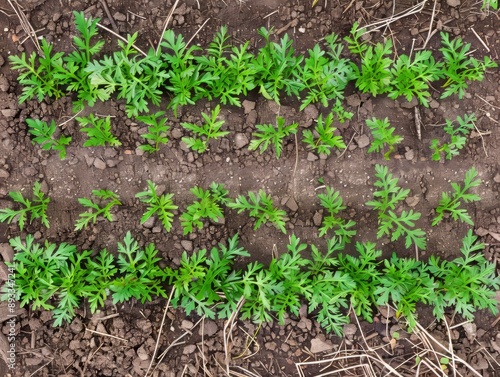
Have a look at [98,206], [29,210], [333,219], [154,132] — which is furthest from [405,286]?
[29,210]

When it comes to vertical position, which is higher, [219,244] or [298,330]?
[219,244]

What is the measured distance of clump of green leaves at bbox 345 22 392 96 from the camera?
3457mm

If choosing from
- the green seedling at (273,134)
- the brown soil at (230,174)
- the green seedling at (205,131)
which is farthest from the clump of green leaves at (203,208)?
the green seedling at (273,134)

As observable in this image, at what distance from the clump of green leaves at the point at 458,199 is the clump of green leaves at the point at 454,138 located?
211mm

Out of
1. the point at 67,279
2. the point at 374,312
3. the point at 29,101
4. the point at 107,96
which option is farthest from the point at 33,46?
the point at 374,312

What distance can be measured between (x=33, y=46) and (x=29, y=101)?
0.45 metres

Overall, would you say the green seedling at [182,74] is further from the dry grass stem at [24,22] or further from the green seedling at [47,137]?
the dry grass stem at [24,22]

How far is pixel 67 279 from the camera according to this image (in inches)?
133

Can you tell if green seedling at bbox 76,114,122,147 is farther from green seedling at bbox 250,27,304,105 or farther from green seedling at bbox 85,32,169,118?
green seedling at bbox 250,27,304,105

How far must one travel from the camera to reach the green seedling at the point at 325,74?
11.3 feet

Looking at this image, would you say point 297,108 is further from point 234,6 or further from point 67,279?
point 67,279

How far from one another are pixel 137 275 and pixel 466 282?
259 centimetres

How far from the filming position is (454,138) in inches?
138

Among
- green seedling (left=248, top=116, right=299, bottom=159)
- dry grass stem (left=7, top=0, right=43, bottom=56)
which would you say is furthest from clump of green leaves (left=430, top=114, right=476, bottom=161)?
dry grass stem (left=7, top=0, right=43, bottom=56)
